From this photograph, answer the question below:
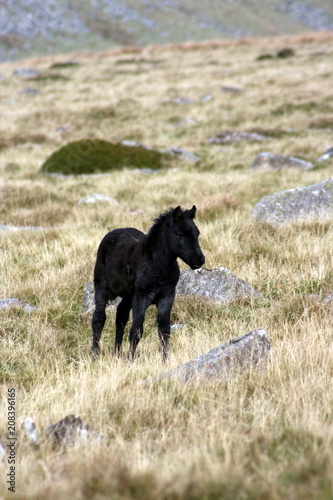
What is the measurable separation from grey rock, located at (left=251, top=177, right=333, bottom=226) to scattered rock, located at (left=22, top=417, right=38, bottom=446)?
22.3 ft

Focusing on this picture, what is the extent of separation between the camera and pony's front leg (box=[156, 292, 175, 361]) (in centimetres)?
523

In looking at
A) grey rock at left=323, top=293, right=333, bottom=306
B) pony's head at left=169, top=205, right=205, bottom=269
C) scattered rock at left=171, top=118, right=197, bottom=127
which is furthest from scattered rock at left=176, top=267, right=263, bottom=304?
scattered rock at left=171, top=118, right=197, bottom=127

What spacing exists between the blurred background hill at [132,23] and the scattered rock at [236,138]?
167 feet

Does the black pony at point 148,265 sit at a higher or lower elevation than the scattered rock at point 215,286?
higher

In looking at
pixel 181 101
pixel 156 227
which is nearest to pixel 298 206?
pixel 156 227

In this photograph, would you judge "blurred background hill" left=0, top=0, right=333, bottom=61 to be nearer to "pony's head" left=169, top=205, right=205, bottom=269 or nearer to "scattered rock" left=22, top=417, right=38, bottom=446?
"pony's head" left=169, top=205, right=205, bottom=269

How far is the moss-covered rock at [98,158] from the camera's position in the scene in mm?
17750

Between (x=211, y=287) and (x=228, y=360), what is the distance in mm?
2533

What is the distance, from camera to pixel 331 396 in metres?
3.60

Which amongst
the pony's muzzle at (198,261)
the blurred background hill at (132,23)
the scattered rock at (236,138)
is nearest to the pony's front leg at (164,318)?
the pony's muzzle at (198,261)

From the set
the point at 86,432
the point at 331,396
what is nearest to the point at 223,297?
the point at 331,396

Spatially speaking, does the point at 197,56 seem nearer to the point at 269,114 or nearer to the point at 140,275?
the point at 269,114

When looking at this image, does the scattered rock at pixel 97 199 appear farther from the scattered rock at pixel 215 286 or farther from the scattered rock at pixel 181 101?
the scattered rock at pixel 181 101

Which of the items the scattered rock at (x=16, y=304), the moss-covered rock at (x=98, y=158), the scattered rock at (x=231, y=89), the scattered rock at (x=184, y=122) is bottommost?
the scattered rock at (x=16, y=304)
